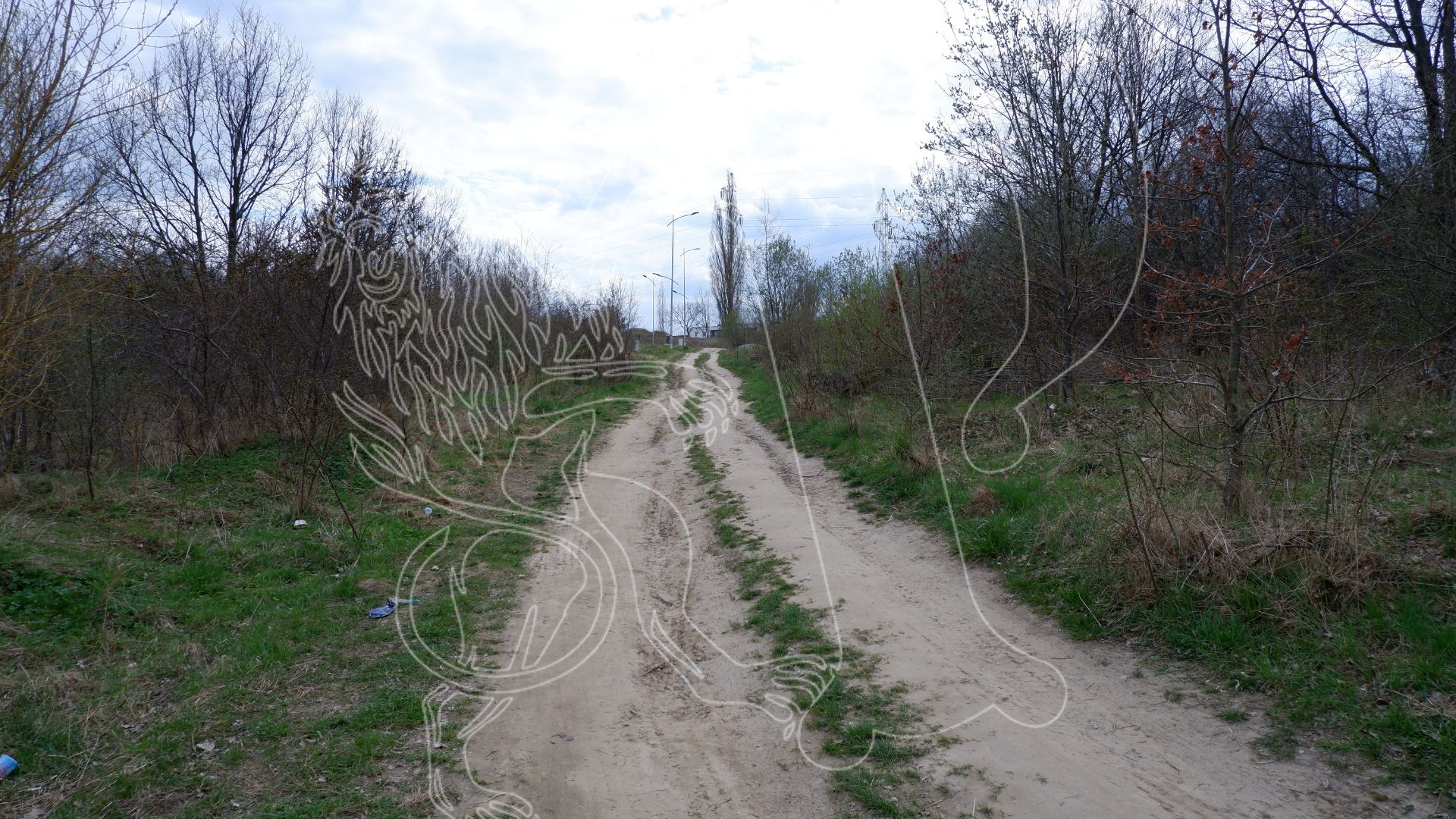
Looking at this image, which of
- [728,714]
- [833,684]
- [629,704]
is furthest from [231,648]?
[833,684]

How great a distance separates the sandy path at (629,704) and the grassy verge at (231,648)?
0.22 metres

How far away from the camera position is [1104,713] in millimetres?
4508

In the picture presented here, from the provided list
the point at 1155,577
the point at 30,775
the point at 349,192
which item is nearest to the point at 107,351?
the point at 349,192

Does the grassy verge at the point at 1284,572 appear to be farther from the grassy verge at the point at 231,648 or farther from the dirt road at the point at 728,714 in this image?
the grassy verge at the point at 231,648

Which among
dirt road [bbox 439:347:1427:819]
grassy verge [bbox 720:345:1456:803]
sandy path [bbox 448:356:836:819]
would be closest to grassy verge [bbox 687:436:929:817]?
dirt road [bbox 439:347:1427:819]

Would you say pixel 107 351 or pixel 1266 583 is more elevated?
pixel 107 351

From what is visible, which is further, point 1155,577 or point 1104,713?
point 1155,577

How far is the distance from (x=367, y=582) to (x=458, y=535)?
9.06ft

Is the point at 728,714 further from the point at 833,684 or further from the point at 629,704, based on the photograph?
the point at 833,684

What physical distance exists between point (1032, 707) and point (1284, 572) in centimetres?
221

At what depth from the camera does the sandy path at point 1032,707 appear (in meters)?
3.62

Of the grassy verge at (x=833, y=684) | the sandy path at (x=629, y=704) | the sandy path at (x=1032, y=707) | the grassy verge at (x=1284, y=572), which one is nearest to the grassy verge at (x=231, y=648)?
the sandy path at (x=629, y=704)

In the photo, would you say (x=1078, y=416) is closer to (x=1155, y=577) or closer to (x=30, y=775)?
(x=1155, y=577)

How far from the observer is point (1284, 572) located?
5234 millimetres
